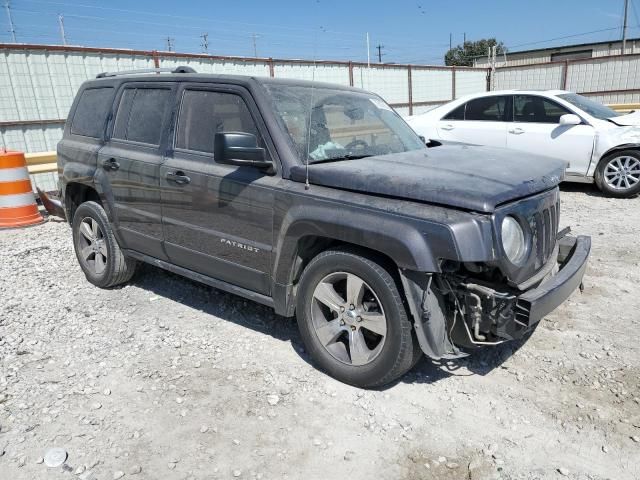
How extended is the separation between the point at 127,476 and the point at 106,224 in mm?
2708

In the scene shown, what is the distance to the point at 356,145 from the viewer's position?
3.77 m

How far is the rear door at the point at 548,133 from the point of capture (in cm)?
823

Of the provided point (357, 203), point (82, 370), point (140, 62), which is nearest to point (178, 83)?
point (357, 203)

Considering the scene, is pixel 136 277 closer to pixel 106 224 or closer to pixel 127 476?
pixel 106 224

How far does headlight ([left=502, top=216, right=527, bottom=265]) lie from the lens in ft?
9.22

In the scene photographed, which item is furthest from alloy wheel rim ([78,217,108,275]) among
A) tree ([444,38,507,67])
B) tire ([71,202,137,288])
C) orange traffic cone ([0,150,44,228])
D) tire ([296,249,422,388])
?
tree ([444,38,507,67])

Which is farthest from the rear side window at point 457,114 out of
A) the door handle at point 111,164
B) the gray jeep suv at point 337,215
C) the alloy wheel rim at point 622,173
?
the door handle at point 111,164

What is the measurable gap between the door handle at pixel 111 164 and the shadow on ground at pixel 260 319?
123cm

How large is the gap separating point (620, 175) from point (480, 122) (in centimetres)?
238

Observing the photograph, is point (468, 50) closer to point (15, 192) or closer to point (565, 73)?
point (565, 73)

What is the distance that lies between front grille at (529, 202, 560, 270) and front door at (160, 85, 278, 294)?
1.62 metres

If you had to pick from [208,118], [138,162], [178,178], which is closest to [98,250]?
[138,162]

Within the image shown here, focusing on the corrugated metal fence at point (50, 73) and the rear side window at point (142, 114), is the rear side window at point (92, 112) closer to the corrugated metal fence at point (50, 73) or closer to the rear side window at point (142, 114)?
the rear side window at point (142, 114)

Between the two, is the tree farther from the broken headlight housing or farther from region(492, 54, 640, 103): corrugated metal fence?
the broken headlight housing
